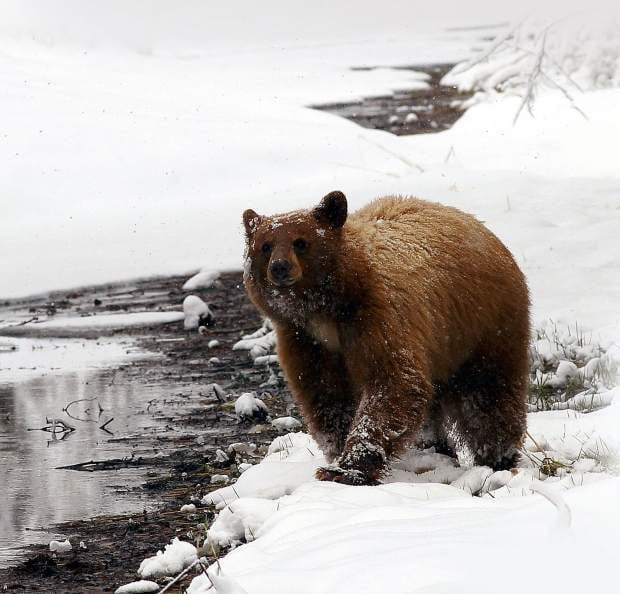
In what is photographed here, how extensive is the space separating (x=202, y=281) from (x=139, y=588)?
25.6 ft

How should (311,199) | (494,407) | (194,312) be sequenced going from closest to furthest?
1. (494,407)
2. (194,312)
3. (311,199)

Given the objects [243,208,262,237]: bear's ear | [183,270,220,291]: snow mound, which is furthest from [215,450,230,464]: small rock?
[183,270,220,291]: snow mound

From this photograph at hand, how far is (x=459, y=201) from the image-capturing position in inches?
553

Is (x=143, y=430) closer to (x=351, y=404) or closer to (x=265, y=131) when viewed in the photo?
(x=351, y=404)

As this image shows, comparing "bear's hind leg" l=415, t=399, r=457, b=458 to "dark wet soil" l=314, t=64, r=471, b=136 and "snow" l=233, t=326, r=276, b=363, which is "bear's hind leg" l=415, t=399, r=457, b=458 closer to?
"snow" l=233, t=326, r=276, b=363

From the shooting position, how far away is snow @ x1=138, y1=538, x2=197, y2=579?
198 inches

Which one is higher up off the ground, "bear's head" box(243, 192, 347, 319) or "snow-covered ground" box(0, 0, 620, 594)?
"bear's head" box(243, 192, 347, 319)

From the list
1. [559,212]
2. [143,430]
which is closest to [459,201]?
[559,212]

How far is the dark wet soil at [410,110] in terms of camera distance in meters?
23.3

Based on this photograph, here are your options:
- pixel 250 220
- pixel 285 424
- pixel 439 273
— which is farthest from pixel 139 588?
pixel 285 424

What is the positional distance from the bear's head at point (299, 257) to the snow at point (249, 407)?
1.96m

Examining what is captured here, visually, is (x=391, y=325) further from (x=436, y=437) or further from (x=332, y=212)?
(x=436, y=437)

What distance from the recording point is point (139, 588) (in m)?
4.88

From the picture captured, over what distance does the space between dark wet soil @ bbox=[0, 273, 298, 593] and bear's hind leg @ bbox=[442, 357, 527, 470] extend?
1.35 m
